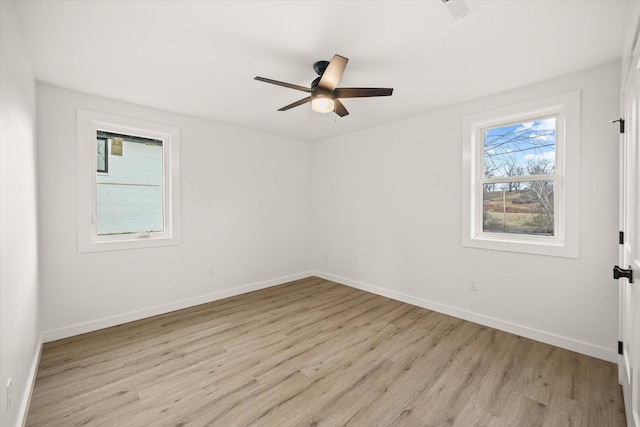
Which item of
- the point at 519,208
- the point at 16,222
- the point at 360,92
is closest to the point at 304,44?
the point at 360,92

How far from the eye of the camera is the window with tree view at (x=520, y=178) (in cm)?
284

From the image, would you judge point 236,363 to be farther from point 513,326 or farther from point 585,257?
point 585,257

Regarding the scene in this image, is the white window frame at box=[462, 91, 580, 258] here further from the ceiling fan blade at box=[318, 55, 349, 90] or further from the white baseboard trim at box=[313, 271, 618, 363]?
the ceiling fan blade at box=[318, 55, 349, 90]

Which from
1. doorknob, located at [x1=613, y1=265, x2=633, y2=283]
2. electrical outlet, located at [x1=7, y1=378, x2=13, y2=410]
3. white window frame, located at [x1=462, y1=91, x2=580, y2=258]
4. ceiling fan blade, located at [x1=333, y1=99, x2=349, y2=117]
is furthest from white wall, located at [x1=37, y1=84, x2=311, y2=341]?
doorknob, located at [x1=613, y1=265, x2=633, y2=283]

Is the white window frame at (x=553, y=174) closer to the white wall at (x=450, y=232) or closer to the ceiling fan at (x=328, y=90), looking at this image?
the white wall at (x=450, y=232)

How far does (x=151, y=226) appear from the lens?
3.56 meters

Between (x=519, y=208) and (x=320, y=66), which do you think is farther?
(x=519, y=208)

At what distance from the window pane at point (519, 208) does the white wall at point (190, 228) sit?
291 centimetres

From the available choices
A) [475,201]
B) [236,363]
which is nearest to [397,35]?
[475,201]

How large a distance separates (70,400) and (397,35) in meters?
3.39

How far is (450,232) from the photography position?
11.2 ft

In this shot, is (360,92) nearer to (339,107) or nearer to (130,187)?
(339,107)

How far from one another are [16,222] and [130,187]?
5.53ft

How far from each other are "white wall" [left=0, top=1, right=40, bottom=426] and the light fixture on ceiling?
183 cm
